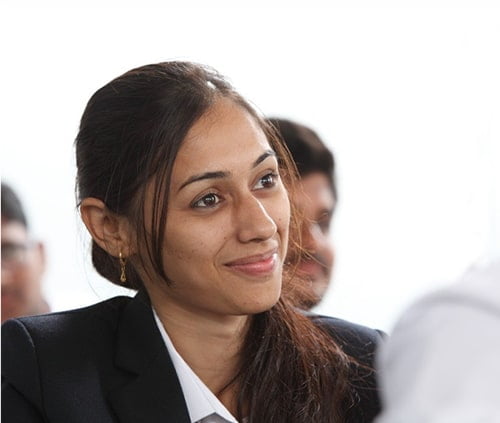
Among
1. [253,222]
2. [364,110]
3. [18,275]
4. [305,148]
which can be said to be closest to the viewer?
[253,222]

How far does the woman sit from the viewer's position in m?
1.92

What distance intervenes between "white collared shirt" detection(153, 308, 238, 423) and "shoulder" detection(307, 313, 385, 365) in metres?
0.30

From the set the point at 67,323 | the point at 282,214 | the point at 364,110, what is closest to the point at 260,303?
the point at 282,214

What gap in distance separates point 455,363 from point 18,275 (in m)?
2.97

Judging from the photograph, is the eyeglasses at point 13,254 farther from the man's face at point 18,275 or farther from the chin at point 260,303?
the chin at point 260,303

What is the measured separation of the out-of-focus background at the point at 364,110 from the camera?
424 cm

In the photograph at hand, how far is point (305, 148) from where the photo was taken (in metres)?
3.07

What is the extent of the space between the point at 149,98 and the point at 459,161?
2.69 metres

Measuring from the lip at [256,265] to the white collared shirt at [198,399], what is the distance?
0.69 feet

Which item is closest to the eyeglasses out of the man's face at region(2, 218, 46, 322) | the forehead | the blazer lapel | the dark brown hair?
the man's face at region(2, 218, 46, 322)

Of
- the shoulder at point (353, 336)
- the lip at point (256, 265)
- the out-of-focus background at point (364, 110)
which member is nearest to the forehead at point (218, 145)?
the lip at point (256, 265)

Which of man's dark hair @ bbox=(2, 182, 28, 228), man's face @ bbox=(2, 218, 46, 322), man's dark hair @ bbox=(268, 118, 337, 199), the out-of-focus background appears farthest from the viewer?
the out-of-focus background

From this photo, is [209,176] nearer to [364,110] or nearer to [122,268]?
[122,268]

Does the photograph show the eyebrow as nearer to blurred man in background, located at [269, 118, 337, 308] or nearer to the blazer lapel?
the blazer lapel
